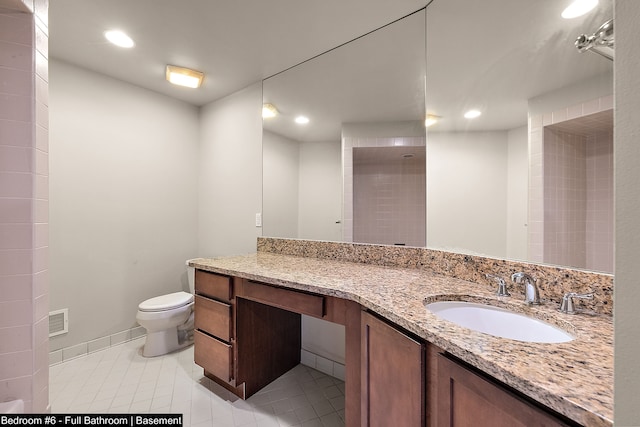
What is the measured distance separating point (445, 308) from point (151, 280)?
8.56 feet

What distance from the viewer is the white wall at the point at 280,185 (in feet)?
7.09

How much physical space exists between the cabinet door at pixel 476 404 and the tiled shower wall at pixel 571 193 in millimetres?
654

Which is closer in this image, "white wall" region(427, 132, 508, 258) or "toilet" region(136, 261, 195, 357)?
"white wall" region(427, 132, 508, 258)

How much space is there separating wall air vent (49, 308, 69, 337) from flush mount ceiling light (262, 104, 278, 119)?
7.30 ft

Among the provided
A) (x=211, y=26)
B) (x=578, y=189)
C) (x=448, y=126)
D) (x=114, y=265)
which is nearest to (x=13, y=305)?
(x=114, y=265)

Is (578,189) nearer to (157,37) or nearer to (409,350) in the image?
(409,350)

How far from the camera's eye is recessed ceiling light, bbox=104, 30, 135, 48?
1.76 m

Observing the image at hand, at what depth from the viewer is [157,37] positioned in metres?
1.80

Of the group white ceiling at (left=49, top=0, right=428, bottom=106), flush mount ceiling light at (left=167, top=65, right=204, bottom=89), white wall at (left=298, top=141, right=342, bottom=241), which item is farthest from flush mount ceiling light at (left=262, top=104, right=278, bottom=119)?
flush mount ceiling light at (left=167, top=65, right=204, bottom=89)

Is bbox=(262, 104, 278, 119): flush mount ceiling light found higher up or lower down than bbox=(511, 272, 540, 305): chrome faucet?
higher up

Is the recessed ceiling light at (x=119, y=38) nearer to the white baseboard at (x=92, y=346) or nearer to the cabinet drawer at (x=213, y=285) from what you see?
the cabinet drawer at (x=213, y=285)

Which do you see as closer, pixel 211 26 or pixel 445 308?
pixel 445 308

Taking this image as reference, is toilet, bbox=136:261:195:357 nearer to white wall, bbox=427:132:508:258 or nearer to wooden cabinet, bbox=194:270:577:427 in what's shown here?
wooden cabinet, bbox=194:270:577:427
